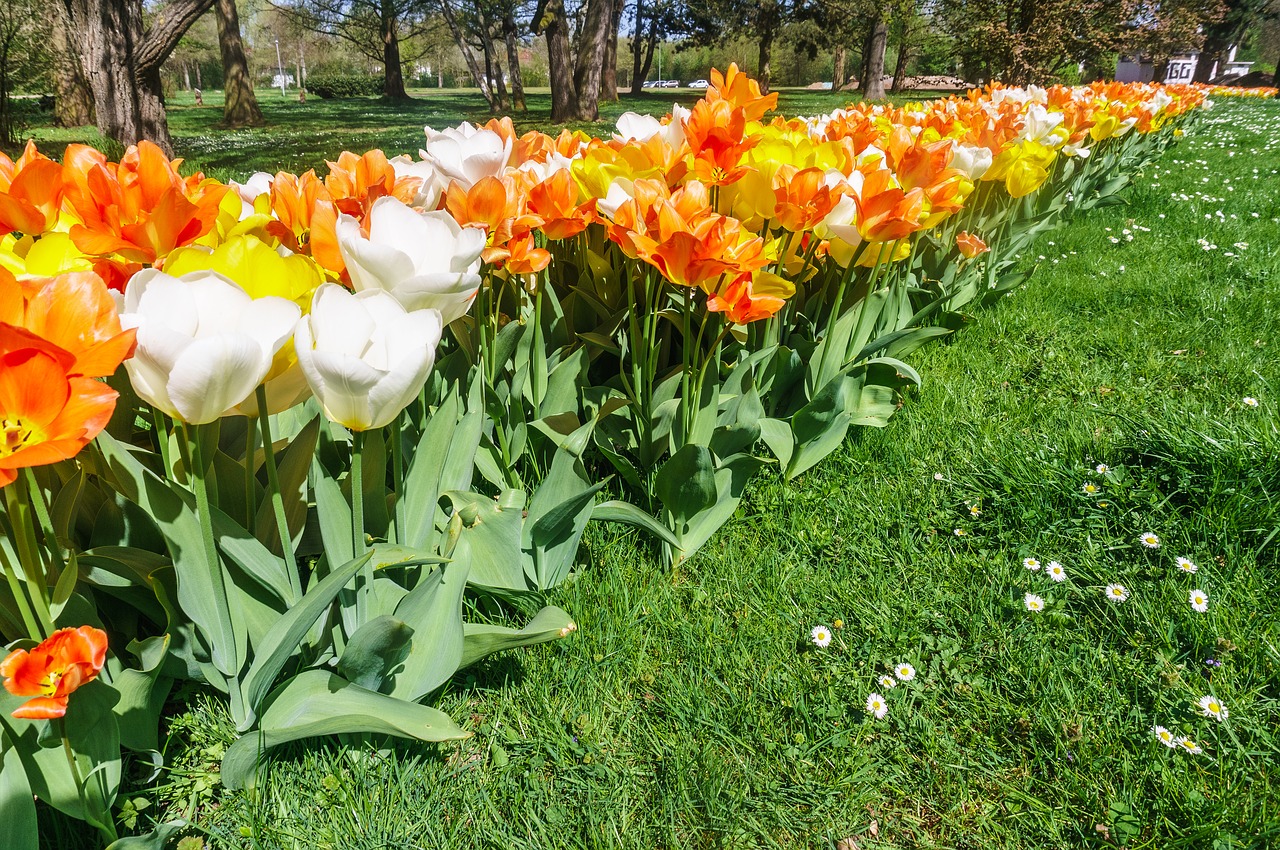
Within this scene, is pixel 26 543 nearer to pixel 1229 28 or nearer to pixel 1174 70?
pixel 1229 28

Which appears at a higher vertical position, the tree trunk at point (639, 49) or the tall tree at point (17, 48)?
the tree trunk at point (639, 49)

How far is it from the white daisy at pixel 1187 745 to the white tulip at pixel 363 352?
5.07ft

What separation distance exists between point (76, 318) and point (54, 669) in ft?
1.32

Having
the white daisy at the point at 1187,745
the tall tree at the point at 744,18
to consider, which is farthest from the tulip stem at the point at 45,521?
the tall tree at the point at 744,18

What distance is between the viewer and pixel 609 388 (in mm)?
2211

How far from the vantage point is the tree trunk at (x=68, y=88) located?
47.5ft

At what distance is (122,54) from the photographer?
22.2 ft

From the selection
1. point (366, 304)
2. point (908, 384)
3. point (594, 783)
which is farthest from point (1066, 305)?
point (366, 304)

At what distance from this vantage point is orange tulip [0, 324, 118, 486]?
74 centimetres

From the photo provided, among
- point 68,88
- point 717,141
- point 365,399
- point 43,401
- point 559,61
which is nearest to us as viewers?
point 43,401

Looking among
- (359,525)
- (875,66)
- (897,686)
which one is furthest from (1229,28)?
(359,525)

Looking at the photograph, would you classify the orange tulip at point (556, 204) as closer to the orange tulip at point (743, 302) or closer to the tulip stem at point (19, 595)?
the orange tulip at point (743, 302)

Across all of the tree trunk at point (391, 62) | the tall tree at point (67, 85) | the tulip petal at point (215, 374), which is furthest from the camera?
the tree trunk at point (391, 62)

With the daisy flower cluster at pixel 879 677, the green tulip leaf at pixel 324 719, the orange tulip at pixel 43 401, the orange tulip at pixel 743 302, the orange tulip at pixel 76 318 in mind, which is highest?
the orange tulip at pixel 76 318
